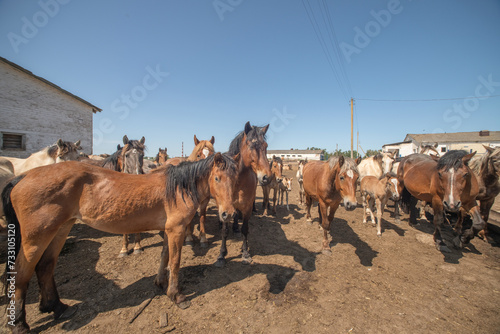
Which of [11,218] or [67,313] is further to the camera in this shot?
[67,313]

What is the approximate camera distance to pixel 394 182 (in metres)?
6.37

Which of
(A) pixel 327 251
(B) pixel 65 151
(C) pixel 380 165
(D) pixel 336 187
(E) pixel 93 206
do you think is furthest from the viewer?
(C) pixel 380 165

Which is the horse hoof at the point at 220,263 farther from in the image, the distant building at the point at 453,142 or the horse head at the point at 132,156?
the distant building at the point at 453,142

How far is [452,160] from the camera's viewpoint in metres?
Answer: 4.61

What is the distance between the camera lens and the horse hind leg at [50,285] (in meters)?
2.64

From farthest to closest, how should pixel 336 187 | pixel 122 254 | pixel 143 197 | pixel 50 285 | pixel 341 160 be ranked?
pixel 336 187, pixel 341 160, pixel 122 254, pixel 143 197, pixel 50 285

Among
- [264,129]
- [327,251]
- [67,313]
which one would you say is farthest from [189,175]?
[327,251]

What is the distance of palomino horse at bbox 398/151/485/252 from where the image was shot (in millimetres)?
4379

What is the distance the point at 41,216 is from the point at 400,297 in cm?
564

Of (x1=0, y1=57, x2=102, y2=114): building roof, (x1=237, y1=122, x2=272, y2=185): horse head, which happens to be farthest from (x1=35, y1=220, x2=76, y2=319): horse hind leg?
(x1=0, y1=57, x2=102, y2=114): building roof

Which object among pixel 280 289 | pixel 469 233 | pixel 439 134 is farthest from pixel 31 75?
pixel 439 134

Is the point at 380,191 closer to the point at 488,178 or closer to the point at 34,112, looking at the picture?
the point at 488,178

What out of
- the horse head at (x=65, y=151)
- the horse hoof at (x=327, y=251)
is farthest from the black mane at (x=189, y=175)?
the horse head at (x=65, y=151)

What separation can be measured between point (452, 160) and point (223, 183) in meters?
5.80
